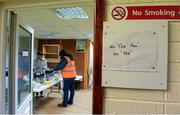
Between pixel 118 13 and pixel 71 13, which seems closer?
pixel 118 13

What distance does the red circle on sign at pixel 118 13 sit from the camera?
137cm

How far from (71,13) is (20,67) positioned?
1947mm

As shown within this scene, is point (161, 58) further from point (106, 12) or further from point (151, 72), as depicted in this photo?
point (106, 12)

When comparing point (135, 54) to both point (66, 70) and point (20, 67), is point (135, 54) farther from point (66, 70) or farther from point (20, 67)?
point (66, 70)

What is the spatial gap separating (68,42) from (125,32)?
25.0ft

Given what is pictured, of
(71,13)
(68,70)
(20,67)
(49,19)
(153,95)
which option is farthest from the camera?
(68,70)

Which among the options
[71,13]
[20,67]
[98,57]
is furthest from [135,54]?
[71,13]

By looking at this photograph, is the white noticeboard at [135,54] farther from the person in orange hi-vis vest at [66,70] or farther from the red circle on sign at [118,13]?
the person in orange hi-vis vest at [66,70]

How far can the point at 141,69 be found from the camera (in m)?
1.33

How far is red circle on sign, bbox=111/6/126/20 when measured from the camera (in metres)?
1.37

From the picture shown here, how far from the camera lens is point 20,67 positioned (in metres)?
2.46

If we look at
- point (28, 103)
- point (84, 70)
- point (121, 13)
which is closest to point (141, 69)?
point (121, 13)

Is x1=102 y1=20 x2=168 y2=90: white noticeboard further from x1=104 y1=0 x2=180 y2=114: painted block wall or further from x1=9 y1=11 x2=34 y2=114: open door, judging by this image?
x1=9 y1=11 x2=34 y2=114: open door

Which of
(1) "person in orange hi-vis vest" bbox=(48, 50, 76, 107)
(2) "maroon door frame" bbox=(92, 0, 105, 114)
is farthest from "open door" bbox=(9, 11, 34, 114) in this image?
(1) "person in orange hi-vis vest" bbox=(48, 50, 76, 107)
